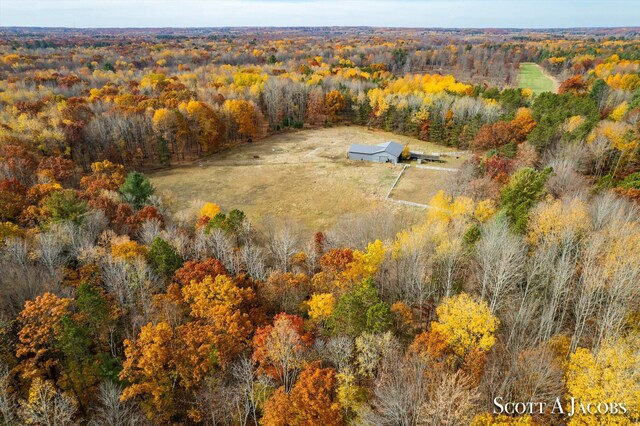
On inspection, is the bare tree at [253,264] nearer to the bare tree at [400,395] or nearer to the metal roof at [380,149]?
the bare tree at [400,395]

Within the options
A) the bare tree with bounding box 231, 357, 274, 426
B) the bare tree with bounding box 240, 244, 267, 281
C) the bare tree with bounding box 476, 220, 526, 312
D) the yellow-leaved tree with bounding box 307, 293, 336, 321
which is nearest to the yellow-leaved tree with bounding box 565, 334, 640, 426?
the bare tree with bounding box 476, 220, 526, 312

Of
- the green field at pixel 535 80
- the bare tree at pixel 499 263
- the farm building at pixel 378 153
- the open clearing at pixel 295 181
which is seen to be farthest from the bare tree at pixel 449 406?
the green field at pixel 535 80

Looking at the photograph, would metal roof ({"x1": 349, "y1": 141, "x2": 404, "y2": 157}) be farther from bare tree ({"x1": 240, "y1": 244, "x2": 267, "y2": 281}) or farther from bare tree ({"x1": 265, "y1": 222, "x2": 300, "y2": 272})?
bare tree ({"x1": 240, "y1": 244, "x2": 267, "y2": 281})

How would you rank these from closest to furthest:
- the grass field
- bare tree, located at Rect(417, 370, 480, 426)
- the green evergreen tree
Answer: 1. bare tree, located at Rect(417, 370, 480, 426)
2. the green evergreen tree
3. the grass field

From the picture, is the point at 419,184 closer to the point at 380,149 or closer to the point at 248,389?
the point at 380,149

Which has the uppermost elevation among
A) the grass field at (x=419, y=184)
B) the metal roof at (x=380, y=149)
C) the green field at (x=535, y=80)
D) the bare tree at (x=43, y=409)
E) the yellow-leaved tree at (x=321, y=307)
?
the green field at (x=535, y=80)

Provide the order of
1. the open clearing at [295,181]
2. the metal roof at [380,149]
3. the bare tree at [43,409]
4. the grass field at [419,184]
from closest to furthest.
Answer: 1. the bare tree at [43,409]
2. the open clearing at [295,181]
3. the grass field at [419,184]
4. the metal roof at [380,149]
